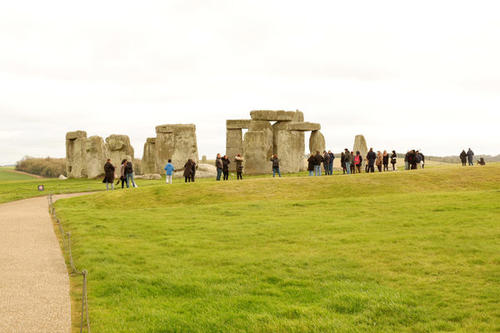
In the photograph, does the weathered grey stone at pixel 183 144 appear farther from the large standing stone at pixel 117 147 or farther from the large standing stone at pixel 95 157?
the large standing stone at pixel 95 157

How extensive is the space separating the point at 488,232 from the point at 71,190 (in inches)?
875

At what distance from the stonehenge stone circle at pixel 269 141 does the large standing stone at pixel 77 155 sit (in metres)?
11.0

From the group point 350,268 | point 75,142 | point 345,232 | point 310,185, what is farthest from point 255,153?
point 350,268

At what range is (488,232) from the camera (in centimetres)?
1078

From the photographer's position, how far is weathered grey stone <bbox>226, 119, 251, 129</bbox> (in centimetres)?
3878

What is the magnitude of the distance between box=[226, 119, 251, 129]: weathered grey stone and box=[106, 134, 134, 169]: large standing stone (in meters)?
7.98

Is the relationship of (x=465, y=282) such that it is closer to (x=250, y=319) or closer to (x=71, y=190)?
(x=250, y=319)

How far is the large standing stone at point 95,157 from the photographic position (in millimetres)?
36031

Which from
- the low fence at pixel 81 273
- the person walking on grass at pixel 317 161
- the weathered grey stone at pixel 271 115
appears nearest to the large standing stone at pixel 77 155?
the weathered grey stone at pixel 271 115

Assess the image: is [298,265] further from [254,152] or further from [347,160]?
[254,152]

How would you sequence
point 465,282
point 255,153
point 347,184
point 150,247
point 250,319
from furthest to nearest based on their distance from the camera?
1. point 255,153
2. point 347,184
3. point 150,247
4. point 465,282
5. point 250,319

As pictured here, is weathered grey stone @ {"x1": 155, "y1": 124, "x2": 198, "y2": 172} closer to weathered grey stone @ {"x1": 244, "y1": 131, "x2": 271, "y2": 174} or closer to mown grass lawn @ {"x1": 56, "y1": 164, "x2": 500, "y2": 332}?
weathered grey stone @ {"x1": 244, "y1": 131, "x2": 271, "y2": 174}

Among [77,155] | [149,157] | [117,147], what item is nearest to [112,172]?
[117,147]

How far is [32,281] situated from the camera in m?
8.38
